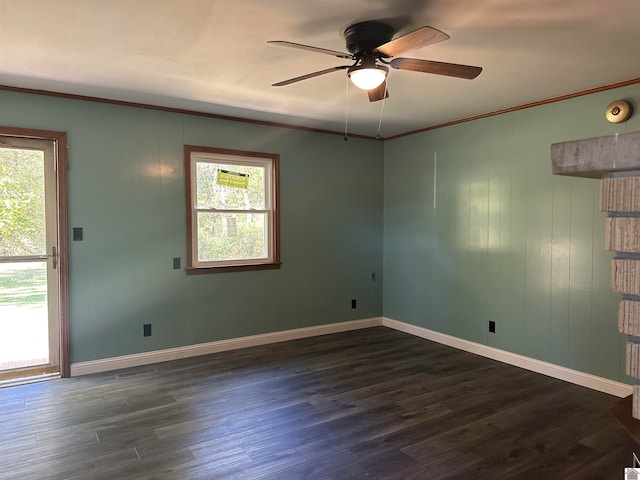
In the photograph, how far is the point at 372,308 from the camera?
5.55 meters

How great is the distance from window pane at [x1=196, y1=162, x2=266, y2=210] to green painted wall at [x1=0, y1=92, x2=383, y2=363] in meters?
0.22

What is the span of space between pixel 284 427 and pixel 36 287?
8.18ft

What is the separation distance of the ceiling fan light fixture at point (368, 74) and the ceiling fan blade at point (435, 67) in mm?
105

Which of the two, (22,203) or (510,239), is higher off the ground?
(22,203)

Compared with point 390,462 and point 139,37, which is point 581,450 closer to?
point 390,462

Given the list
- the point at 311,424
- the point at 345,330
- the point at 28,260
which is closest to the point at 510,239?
the point at 345,330

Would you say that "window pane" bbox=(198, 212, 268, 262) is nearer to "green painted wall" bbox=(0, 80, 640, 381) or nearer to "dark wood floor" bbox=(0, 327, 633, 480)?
"green painted wall" bbox=(0, 80, 640, 381)

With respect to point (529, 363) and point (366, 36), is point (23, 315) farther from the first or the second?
point (529, 363)

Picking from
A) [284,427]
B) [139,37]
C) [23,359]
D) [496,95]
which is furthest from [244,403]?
[496,95]

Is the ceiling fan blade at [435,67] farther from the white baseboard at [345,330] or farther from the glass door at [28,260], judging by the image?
the glass door at [28,260]

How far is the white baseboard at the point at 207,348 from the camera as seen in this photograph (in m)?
3.84

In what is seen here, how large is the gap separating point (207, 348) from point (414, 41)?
137 inches

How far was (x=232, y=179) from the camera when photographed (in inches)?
178

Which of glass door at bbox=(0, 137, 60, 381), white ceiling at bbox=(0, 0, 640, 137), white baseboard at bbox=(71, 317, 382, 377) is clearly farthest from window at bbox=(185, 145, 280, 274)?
glass door at bbox=(0, 137, 60, 381)
